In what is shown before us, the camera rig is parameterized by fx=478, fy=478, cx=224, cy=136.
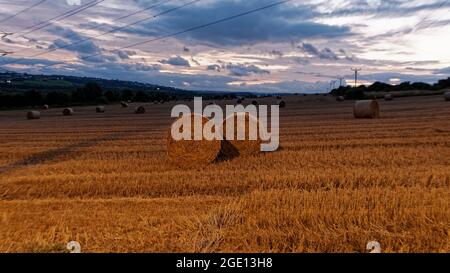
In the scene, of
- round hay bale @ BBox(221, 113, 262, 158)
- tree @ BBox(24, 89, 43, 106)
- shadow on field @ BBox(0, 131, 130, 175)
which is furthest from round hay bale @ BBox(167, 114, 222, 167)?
tree @ BBox(24, 89, 43, 106)

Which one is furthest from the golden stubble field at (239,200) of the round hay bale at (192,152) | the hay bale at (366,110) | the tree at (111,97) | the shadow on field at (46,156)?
the tree at (111,97)

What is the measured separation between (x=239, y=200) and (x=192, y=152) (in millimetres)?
4957

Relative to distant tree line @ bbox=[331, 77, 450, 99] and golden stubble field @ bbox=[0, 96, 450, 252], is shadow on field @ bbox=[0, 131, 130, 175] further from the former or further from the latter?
distant tree line @ bbox=[331, 77, 450, 99]

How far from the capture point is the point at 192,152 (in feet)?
43.8

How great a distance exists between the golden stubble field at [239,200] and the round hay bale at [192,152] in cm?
37

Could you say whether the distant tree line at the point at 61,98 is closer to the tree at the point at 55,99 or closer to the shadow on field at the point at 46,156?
the tree at the point at 55,99

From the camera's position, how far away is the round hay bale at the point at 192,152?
43.7 feet

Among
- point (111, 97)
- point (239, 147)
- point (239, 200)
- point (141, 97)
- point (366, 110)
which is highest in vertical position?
point (366, 110)

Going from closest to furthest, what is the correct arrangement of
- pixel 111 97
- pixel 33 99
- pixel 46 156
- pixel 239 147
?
pixel 239 147, pixel 46 156, pixel 33 99, pixel 111 97

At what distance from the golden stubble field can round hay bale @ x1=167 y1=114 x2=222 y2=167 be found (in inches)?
14.7

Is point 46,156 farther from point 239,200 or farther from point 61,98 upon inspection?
point 61,98

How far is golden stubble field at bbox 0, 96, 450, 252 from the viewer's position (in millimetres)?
6215

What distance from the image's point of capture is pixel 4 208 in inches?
356

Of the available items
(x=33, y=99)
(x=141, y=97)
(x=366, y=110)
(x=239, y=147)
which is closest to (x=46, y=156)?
(x=239, y=147)
